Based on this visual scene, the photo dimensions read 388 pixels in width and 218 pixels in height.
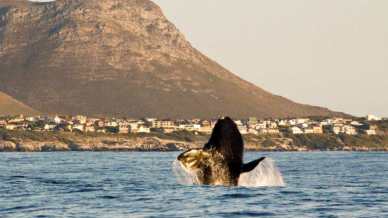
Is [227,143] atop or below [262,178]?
atop

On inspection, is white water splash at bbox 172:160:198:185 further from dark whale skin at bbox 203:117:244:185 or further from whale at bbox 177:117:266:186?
dark whale skin at bbox 203:117:244:185

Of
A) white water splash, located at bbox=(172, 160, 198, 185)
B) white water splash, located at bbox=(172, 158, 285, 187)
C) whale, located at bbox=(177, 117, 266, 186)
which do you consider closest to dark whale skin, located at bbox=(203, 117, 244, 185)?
whale, located at bbox=(177, 117, 266, 186)

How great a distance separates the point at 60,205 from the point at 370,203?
49.0 ft

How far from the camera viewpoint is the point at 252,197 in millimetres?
48688

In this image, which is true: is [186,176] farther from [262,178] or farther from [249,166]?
[249,166]

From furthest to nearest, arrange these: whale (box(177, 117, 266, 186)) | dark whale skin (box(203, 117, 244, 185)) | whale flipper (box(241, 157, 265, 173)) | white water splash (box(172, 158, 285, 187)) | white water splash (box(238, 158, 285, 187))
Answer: white water splash (box(238, 158, 285, 187)), white water splash (box(172, 158, 285, 187)), dark whale skin (box(203, 117, 244, 185)), whale (box(177, 117, 266, 186)), whale flipper (box(241, 157, 265, 173))

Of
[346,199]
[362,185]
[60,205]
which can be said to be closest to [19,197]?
[60,205]

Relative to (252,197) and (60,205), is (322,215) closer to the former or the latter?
(252,197)

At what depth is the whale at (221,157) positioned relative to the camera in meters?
47.6

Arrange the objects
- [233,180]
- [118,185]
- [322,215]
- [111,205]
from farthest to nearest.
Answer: [118,185]
[233,180]
[111,205]
[322,215]

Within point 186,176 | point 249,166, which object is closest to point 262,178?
point 186,176

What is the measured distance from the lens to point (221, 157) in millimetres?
48156

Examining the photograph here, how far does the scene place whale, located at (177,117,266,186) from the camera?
4762cm

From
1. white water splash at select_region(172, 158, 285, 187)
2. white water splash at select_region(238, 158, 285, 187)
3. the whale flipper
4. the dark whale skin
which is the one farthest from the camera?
white water splash at select_region(238, 158, 285, 187)
